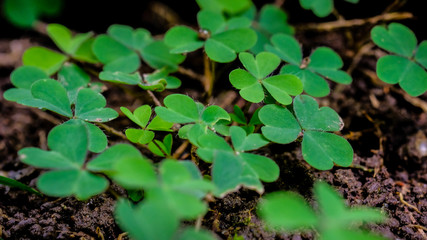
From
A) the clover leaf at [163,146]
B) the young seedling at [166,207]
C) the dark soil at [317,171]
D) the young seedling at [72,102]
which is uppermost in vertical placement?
the young seedling at [166,207]

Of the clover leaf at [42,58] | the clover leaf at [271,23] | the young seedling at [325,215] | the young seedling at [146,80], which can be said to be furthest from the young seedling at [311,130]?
the clover leaf at [42,58]

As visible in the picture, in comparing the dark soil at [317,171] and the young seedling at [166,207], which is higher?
the young seedling at [166,207]

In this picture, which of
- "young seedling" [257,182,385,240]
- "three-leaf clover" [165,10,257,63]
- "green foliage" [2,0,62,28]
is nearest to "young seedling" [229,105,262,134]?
"three-leaf clover" [165,10,257,63]

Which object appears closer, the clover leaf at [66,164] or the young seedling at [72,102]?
the clover leaf at [66,164]

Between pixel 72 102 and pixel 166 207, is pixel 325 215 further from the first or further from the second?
pixel 72 102

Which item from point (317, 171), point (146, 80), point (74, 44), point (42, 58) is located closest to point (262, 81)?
point (317, 171)

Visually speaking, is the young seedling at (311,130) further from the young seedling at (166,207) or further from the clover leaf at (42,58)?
the clover leaf at (42,58)
